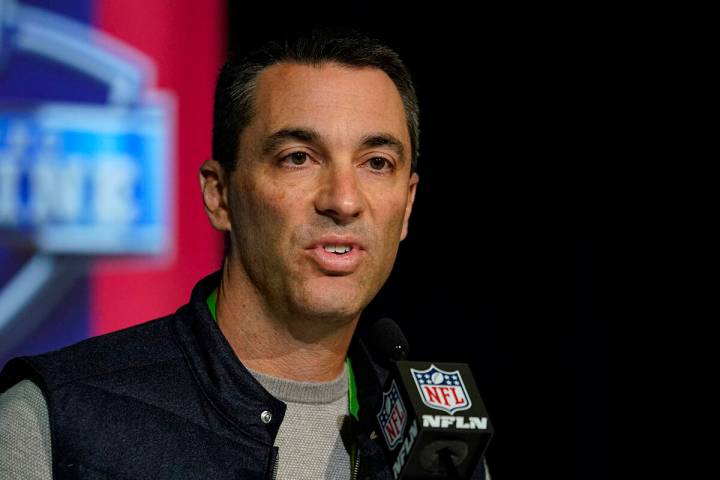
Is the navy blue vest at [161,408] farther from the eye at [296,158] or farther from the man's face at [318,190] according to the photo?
the eye at [296,158]

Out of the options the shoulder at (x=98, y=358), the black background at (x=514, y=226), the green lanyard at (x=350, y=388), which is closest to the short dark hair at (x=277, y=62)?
the green lanyard at (x=350, y=388)

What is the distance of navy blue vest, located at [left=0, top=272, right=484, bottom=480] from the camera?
1.70 metres

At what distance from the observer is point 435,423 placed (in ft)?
4.83

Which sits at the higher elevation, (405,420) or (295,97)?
(295,97)

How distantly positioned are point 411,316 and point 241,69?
Answer: 157cm

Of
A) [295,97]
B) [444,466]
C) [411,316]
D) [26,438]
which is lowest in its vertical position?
[411,316]

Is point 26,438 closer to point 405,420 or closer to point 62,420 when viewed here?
point 62,420

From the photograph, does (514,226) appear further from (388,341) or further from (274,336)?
(388,341)

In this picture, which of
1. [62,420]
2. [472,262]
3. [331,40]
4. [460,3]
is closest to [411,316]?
[472,262]

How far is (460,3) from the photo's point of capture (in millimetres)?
3414

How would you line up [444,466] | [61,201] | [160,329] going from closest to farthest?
[444,466]
[160,329]
[61,201]

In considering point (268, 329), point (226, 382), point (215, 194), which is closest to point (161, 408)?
point (226, 382)

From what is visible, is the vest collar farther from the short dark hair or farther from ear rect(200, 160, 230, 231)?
the short dark hair

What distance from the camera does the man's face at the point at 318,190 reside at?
5.92 ft
